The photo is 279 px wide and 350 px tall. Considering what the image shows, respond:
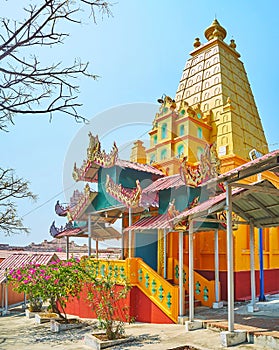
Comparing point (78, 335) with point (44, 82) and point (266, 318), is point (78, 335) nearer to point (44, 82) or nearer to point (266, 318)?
point (266, 318)

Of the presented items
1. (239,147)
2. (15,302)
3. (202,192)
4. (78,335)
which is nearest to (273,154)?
(202,192)

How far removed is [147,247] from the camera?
12.8 meters

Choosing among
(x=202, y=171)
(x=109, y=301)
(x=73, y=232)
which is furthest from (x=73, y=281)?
(x=73, y=232)

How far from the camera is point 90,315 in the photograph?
1120 centimetres

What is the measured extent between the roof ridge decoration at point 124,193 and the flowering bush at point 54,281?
85.5 inches

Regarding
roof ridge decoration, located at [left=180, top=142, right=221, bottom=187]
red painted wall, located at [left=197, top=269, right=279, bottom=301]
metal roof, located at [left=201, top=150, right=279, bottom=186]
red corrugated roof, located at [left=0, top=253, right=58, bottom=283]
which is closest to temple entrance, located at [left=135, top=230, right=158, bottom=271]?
red painted wall, located at [left=197, top=269, right=279, bottom=301]

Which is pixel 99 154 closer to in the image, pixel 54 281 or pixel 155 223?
pixel 155 223

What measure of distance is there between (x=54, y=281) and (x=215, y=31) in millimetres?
15917

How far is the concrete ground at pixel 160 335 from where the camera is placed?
7152mm

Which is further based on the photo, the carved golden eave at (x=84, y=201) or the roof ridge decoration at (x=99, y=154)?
the carved golden eave at (x=84, y=201)

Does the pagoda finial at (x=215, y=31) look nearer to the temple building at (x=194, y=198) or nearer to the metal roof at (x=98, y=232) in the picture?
the temple building at (x=194, y=198)

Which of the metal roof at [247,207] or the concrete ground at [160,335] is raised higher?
the metal roof at [247,207]

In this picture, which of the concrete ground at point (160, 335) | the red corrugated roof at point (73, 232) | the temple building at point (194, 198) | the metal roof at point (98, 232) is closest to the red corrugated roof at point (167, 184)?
the temple building at point (194, 198)

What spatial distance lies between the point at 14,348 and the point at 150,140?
451 inches
